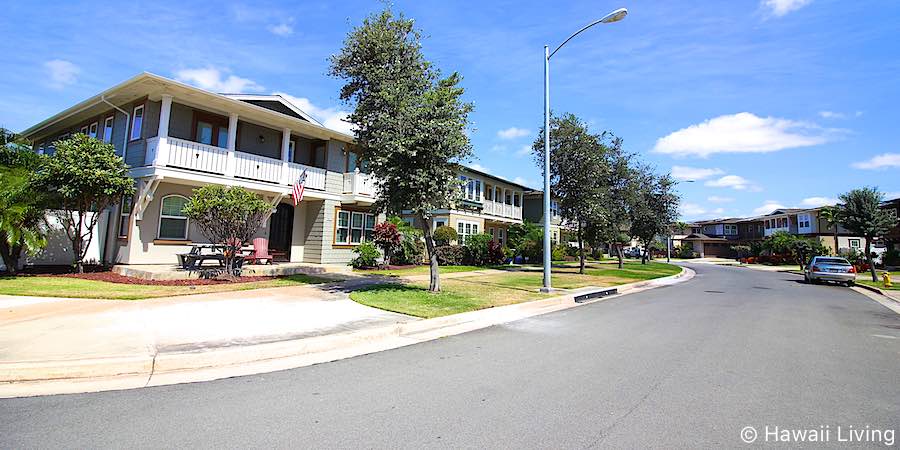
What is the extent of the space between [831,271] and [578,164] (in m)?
14.7

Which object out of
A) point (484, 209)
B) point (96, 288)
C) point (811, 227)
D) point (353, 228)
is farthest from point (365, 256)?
point (811, 227)

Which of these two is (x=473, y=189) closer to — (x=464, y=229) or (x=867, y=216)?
(x=464, y=229)

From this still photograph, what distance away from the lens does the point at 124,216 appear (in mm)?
15797

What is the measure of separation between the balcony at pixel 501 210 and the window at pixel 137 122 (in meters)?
21.0

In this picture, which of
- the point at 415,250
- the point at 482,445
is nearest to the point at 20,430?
the point at 482,445

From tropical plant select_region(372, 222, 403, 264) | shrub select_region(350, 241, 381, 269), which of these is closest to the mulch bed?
shrub select_region(350, 241, 381, 269)

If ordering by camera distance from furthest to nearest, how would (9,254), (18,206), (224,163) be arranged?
(224,163)
(9,254)
(18,206)

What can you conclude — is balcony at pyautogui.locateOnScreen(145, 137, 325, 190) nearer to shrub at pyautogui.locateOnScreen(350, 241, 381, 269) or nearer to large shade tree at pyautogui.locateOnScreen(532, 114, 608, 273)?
shrub at pyautogui.locateOnScreen(350, 241, 381, 269)

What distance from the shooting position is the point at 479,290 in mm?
14289

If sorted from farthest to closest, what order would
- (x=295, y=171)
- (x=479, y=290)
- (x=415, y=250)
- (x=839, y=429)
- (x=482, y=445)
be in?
(x=415, y=250) → (x=295, y=171) → (x=479, y=290) → (x=839, y=429) → (x=482, y=445)

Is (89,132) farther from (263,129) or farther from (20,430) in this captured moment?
(20,430)

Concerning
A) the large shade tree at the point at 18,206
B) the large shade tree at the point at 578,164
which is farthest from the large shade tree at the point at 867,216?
the large shade tree at the point at 18,206

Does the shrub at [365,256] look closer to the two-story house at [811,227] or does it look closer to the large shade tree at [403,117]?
the large shade tree at [403,117]

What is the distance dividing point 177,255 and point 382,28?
33.9 ft
